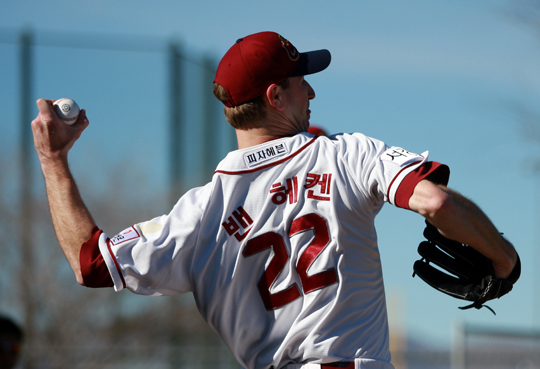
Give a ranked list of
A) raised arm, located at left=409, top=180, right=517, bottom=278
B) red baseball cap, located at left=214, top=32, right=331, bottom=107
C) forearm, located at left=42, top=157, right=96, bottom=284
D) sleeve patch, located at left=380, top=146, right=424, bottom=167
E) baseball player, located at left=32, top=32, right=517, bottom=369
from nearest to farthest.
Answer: raised arm, located at left=409, top=180, right=517, bottom=278
sleeve patch, located at left=380, top=146, right=424, bottom=167
baseball player, located at left=32, top=32, right=517, bottom=369
forearm, located at left=42, top=157, right=96, bottom=284
red baseball cap, located at left=214, top=32, right=331, bottom=107

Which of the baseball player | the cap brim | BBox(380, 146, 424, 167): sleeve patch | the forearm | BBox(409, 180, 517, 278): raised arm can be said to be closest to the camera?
BBox(409, 180, 517, 278): raised arm

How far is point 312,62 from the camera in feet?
9.25

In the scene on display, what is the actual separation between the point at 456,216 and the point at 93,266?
1311 millimetres

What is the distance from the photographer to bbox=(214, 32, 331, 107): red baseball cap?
2.65m

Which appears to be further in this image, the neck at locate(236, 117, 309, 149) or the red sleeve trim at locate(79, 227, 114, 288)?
the neck at locate(236, 117, 309, 149)

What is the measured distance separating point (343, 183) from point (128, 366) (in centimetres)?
857

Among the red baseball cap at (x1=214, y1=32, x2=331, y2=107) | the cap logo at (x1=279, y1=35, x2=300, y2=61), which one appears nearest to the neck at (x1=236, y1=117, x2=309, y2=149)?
the red baseball cap at (x1=214, y1=32, x2=331, y2=107)

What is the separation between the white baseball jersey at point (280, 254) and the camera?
2.42 m

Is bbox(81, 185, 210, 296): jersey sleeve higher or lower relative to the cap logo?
lower

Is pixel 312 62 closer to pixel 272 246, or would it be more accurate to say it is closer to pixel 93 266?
pixel 272 246

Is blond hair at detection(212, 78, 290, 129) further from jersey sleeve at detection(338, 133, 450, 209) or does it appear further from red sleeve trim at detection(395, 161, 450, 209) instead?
red sleeve trim at detection(395, 161, 450, 209)

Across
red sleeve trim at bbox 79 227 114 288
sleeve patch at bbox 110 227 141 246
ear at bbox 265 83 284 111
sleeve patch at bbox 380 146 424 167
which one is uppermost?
ear at bbox 265 83 284 111

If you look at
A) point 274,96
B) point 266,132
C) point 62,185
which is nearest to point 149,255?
point 62,185

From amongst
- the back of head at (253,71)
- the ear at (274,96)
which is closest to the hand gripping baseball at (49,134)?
the back of head at (253,71)
